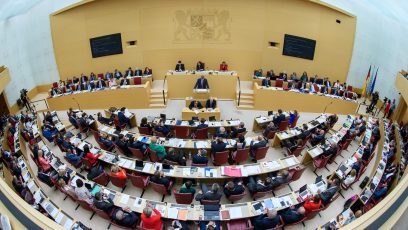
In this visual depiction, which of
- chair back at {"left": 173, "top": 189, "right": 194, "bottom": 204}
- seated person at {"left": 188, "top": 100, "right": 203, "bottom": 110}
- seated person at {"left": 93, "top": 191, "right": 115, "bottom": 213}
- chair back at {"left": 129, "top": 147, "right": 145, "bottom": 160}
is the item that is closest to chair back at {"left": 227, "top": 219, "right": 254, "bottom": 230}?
chair back at {"left": 173, "top": 189, "right": 194, "bottom": 204}

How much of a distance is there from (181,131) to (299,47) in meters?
8.78

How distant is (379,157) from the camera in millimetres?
10523

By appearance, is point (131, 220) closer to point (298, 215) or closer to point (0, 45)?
point (298, 215)

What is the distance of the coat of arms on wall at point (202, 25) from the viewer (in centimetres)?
1639

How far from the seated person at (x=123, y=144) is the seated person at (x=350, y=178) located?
703cm

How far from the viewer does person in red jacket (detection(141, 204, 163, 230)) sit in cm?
728

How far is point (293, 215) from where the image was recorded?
7.59m

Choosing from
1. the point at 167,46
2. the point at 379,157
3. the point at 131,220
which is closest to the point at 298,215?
the point at 131,220

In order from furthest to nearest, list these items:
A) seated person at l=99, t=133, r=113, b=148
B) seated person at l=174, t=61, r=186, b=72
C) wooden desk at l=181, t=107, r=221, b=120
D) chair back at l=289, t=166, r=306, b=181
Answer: seated person at l=174, t=61, r=186, b=72 → wooden desk at l=181, t=107, r=221, b=120 → seated person at l=99, t=133, r=113, b=148 → chair back at l=289, t=166, r=306, b=181

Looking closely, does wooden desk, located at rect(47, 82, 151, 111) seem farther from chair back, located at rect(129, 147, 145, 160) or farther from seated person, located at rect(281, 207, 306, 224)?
seated person, located at rect(281, 207, 306, 224)

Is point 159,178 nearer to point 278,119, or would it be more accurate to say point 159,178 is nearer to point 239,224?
point 239,224

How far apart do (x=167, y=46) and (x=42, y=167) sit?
9813 millimetres

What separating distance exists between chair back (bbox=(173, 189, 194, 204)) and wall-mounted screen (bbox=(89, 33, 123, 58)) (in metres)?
10.9

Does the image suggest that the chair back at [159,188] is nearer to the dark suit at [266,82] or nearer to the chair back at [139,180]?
the chair back at [139,180]
